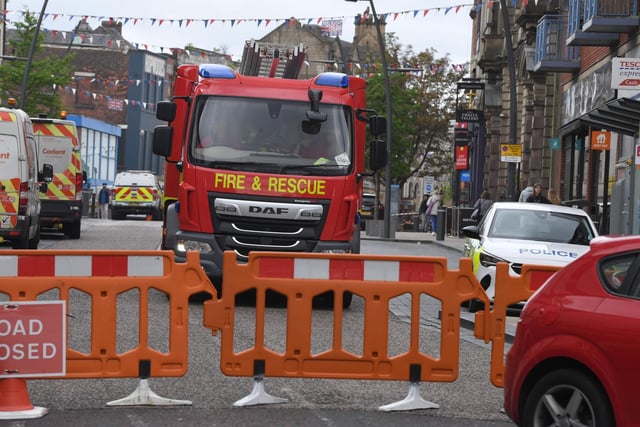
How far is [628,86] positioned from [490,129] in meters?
37.0

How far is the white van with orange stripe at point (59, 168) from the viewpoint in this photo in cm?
3209

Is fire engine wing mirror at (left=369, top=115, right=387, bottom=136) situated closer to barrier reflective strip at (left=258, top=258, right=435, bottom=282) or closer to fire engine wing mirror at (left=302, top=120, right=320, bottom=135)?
fire engine wing mirror at (left=302, top=120, right=320, bottom=135)

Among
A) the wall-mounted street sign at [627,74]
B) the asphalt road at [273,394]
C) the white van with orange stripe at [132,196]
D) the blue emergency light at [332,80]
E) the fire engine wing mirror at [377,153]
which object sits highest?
the wall-mounted street sign at [627,74]

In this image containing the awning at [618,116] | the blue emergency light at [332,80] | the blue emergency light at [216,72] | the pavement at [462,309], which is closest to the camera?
the pavement at [462,309]

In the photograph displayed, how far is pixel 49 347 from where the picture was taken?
847cm

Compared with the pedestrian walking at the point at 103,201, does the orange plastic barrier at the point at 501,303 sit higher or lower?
higher

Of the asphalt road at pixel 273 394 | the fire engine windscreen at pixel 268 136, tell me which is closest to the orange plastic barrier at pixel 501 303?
the asphalt road at pixel 273 394

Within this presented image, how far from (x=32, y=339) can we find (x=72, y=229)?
2476 centimetres

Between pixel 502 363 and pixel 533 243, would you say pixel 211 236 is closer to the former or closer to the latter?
pixel 533 243

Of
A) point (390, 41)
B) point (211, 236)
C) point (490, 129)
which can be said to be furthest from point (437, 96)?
point (211, 236)

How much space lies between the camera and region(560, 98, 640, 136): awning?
20172 millimetres

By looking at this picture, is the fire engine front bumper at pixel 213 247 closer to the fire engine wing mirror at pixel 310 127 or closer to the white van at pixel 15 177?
the fire engine wing mirror at pixel 310 127

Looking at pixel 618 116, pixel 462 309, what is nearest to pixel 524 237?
pixel 462 309

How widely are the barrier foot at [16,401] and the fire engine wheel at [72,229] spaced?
24.6m
